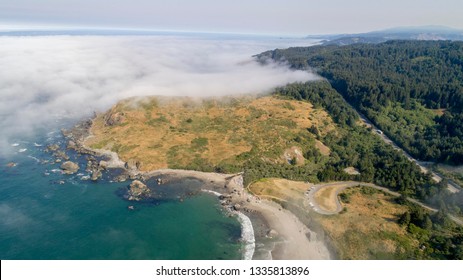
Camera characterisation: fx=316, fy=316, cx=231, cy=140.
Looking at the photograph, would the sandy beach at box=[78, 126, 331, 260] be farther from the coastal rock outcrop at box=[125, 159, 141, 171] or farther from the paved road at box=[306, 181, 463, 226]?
the paved road at box=[306, 181, 463, 226]

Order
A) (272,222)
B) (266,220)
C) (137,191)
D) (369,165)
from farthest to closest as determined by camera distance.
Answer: (369,165), (137,191), (266,220), (272,222)

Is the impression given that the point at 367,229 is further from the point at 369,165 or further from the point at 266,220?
the point at 369,165

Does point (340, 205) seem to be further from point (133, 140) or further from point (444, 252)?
point (133, 140)

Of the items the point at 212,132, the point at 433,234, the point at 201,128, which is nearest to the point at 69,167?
the point at 201,128

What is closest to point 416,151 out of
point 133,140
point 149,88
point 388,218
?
point 388,218

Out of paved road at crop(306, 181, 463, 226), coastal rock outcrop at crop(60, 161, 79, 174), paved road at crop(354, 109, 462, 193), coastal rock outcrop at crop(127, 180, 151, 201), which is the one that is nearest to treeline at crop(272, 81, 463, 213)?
paved road at crop(306, 181, 463, 226)

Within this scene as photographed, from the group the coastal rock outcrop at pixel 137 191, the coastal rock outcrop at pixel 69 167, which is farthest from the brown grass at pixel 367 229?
the coastal rock outcrop at pixel 69 167

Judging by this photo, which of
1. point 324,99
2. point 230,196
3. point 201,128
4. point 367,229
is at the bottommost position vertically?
point 230,196

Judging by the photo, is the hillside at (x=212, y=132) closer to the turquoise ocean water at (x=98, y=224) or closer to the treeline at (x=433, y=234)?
the turquoise ocean water at (x=98, y=224)
